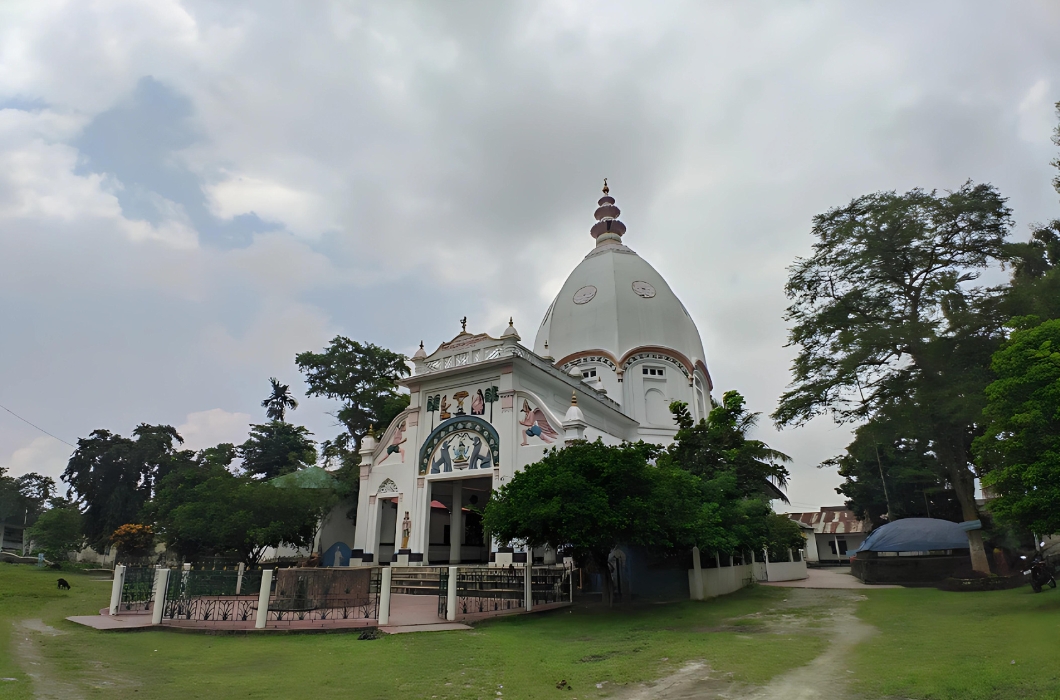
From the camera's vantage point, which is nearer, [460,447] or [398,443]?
[460,447]

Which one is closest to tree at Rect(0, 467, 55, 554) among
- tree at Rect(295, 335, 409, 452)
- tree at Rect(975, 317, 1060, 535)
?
tree at Rect(295, 335, 409, 452)

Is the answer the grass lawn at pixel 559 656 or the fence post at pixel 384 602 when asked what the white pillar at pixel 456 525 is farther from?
the fence post at pixel 384 602

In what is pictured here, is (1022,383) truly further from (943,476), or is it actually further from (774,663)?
(943,476)

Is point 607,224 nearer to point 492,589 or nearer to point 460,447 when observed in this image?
point 460,447

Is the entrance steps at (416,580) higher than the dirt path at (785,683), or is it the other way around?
the entrance steps at (416,580)

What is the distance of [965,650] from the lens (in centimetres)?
787

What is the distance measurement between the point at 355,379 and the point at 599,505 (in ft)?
68.1

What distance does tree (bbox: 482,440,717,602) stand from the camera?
1201 centimetres

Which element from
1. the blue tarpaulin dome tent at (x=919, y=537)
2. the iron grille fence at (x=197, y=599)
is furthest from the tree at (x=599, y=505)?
the blue tarpaulin dome tent at (x=919, y=537)

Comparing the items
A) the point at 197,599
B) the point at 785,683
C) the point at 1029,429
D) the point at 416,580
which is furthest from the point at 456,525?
the point at 1029,429

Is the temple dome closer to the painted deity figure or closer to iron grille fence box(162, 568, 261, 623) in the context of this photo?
the painted deity figure

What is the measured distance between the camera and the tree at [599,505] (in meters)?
12.0

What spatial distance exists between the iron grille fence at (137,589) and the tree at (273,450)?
65.8ft

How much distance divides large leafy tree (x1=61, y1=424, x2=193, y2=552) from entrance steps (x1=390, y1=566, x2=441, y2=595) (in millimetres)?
23500
